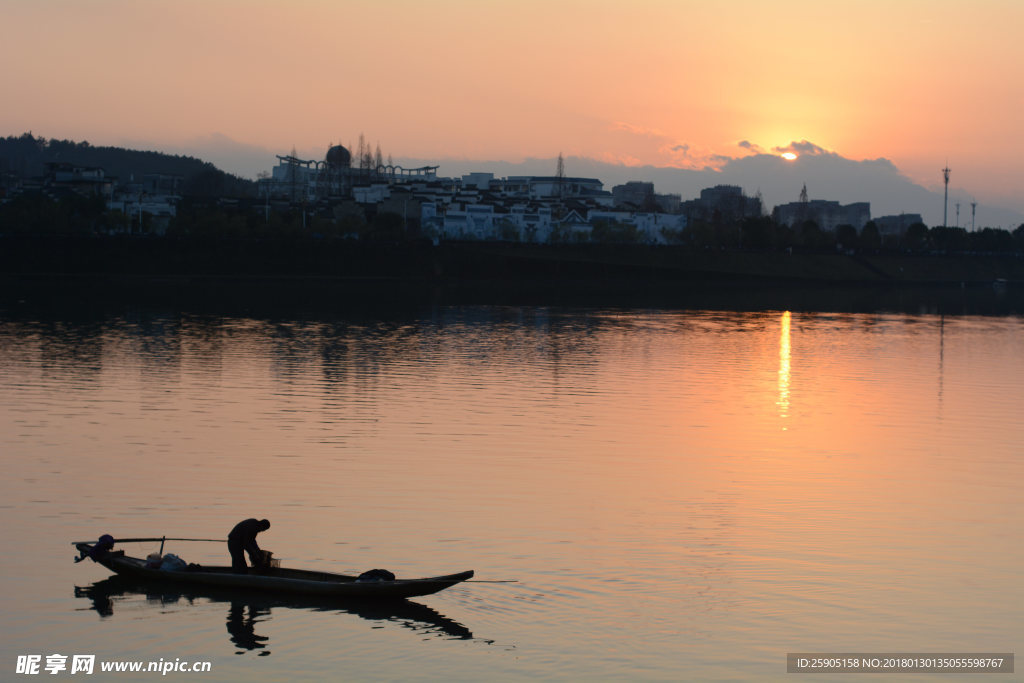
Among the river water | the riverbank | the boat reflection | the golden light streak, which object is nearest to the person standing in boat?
the boat reflection

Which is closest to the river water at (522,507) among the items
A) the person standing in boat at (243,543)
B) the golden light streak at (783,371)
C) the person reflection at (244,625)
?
the person reflection at (244,625)

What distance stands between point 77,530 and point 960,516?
1772 centimetres

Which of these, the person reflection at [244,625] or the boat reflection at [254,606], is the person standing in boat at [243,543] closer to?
the boat reflection at [254,606]

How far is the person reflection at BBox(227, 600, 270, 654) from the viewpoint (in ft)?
50.7

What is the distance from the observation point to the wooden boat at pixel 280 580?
647 inches

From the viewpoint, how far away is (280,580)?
16781 millimetres

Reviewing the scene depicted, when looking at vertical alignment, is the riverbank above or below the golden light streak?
above

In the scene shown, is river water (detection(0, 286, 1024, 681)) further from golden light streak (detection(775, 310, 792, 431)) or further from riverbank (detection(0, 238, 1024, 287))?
riverbank (detection(0, 238, 1024, 287))

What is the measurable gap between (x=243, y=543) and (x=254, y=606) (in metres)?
1.10

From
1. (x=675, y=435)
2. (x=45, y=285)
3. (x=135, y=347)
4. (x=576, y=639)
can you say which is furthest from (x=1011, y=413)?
(x=45, y=285)

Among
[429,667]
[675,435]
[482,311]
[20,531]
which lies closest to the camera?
[429,667]

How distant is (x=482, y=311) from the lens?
86438 millimetres

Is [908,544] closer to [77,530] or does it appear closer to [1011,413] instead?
[77,530]

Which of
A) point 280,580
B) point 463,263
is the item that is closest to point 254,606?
point 280,580
